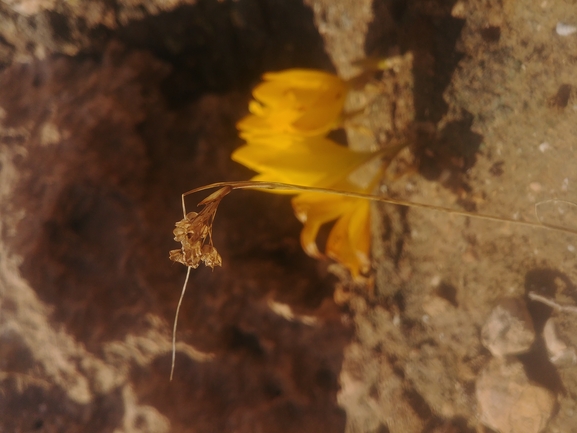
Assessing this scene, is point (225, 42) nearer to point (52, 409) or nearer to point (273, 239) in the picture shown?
point (273, 239)

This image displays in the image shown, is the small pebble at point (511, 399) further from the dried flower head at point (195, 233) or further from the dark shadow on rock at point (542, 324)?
the dried flower head at point (195, 233)

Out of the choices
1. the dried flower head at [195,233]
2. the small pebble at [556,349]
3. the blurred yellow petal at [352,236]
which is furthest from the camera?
the blurred yellow petal at [352,236]

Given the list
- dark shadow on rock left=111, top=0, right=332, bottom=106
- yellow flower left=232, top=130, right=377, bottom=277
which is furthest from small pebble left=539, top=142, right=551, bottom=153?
dark shadow on rock left=111, top=0, right=332, bottom=106

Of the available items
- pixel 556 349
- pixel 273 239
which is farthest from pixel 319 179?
pixel 556 349

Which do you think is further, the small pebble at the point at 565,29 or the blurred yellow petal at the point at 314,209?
the blurred yellow petal at the point at 314,209

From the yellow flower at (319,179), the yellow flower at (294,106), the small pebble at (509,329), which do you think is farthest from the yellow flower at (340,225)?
the small pebble at (509,329)

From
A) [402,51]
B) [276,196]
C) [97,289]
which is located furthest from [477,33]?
[97,289]
